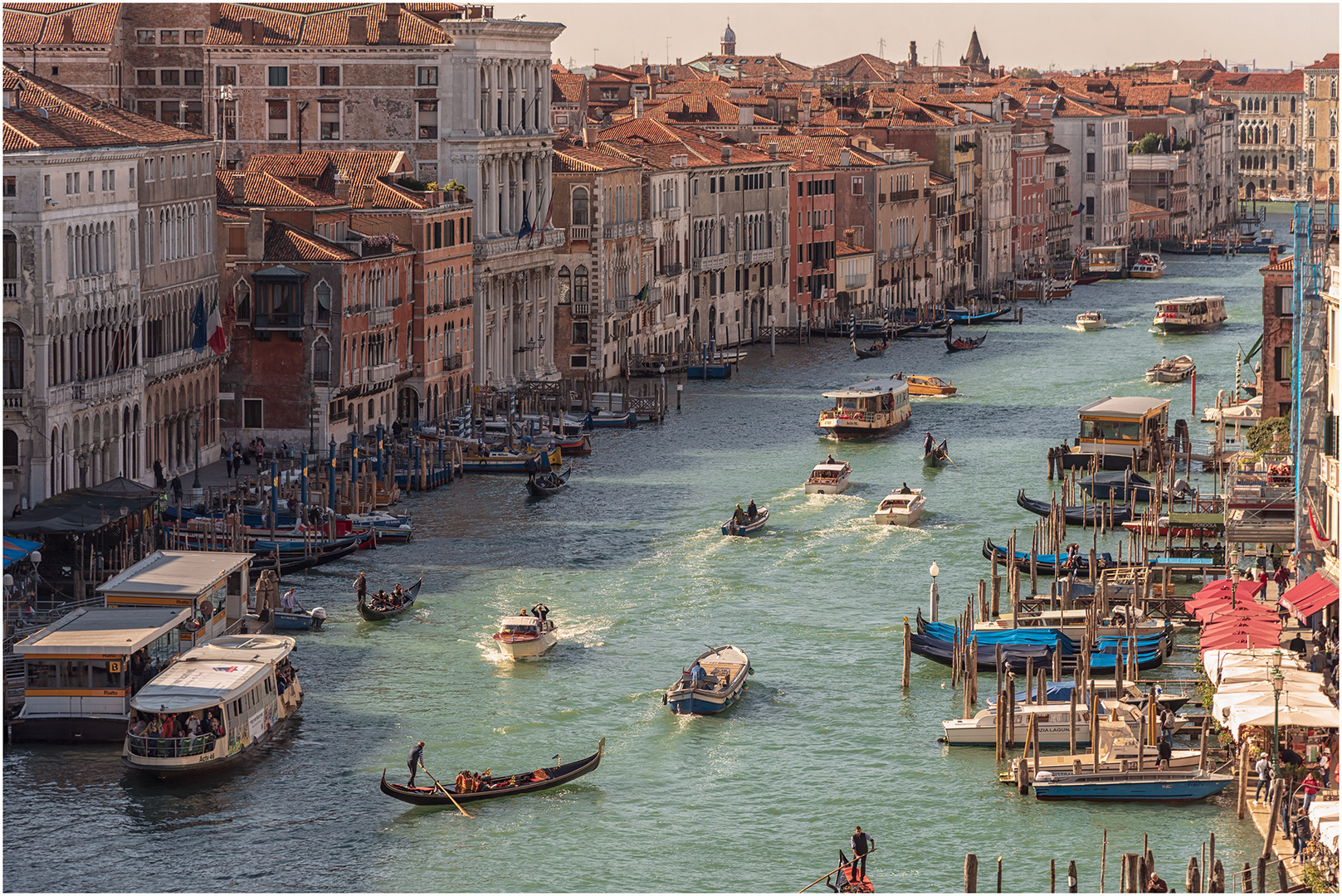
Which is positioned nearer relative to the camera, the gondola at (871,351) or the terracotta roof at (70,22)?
the terracotta roof at (70,22)

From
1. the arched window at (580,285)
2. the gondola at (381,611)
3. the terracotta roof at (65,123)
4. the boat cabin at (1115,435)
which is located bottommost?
the gondola at (381,611)

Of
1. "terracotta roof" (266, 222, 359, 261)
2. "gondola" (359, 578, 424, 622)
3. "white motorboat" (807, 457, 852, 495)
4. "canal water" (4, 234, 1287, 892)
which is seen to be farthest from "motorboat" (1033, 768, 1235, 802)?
"terracotta roof" (266, 222, 359, 261)

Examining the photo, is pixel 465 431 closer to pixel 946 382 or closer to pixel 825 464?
pixel 825 464

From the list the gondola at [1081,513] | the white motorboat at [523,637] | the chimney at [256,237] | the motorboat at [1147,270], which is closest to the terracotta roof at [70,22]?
the chimney at [256,237]

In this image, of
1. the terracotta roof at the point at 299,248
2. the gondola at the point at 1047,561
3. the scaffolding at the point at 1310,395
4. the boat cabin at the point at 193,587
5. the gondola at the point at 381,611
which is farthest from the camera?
the terracotta roof at the point at 299,248

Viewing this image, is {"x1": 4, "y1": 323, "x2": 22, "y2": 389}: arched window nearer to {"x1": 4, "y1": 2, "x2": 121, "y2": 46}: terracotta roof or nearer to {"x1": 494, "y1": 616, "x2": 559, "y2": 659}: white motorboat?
{"x1": 494, "y1": 616, "x2": 559, "y2": 659}: white motorboat

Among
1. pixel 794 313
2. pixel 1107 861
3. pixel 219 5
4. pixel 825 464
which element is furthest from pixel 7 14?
pixel 1107 861

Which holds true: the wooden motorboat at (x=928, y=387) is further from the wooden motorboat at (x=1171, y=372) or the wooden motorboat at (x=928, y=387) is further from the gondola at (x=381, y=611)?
the gondola at (x=381, y=611)
